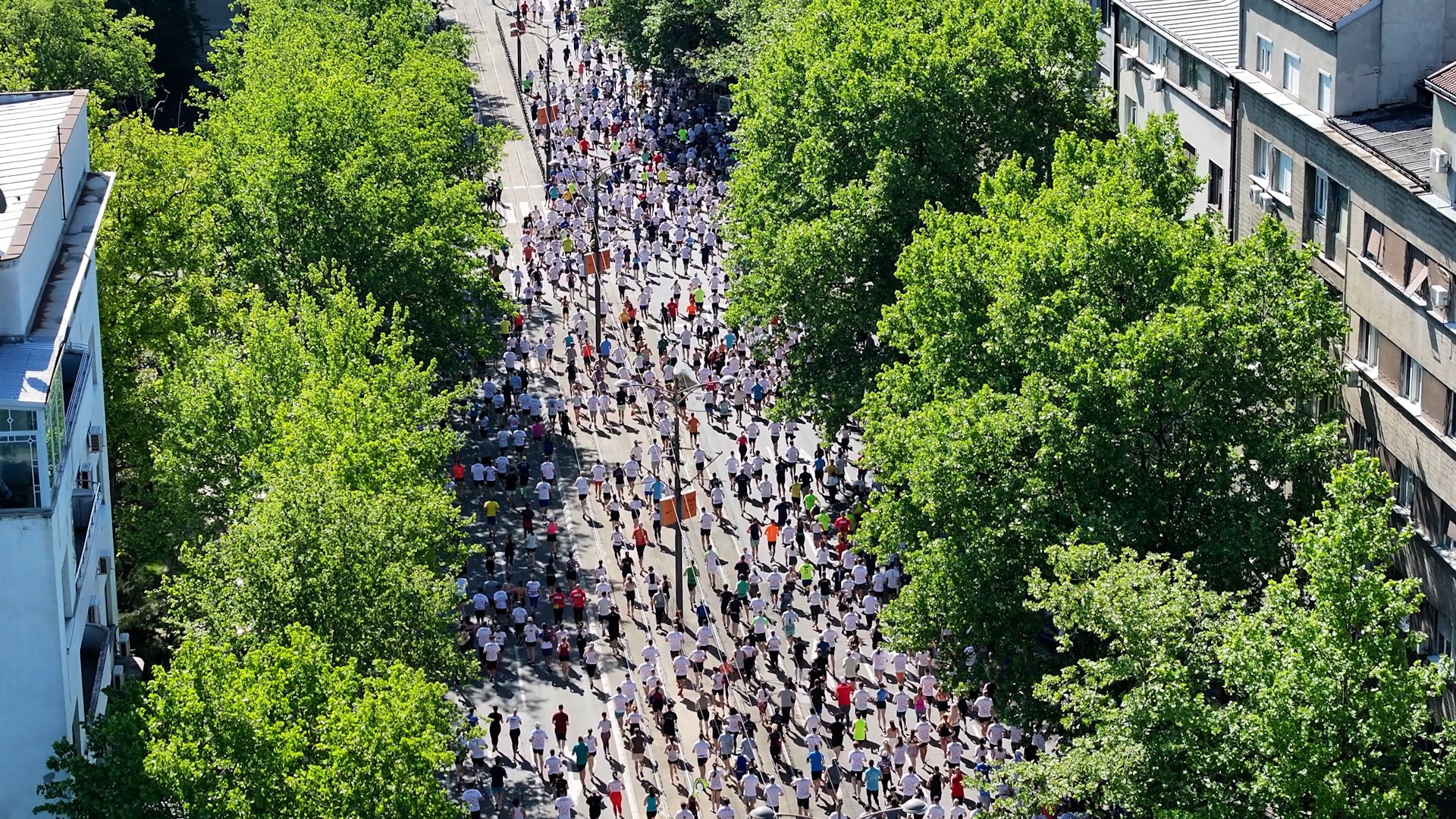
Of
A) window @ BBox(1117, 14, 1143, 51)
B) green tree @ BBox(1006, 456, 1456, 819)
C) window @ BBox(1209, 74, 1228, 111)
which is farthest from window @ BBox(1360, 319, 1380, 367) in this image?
window @ BBox(1117, 14, 1143, 51)

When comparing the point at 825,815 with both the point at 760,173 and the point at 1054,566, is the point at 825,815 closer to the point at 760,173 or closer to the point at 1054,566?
the point at 1054,566

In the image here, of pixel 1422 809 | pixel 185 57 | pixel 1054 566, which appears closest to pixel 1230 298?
pixel 1054 566

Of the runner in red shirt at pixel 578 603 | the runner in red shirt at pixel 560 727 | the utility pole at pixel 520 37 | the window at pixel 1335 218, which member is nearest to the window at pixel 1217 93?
the window at pixel 1335 218

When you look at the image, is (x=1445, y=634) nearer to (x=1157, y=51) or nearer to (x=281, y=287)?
(x=1157, y=51)

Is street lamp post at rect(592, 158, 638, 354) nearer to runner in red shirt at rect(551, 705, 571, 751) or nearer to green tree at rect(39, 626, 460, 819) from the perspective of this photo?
runner in red shirt at rect(551, 705, 571, 751)

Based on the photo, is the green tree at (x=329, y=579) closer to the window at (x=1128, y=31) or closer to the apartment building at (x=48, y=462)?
the apartment building at (x=48, y=462)

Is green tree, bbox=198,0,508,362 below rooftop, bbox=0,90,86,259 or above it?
below
